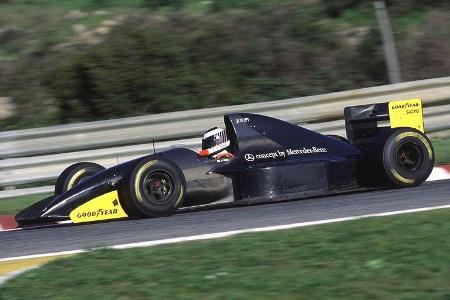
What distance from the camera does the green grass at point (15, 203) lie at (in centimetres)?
862

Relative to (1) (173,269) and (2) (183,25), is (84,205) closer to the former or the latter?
(1) (173,269)

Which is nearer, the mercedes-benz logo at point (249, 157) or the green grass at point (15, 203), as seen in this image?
the mercedes-benz logo at point (249, 157)

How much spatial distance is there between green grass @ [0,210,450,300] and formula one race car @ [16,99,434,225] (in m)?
1.39

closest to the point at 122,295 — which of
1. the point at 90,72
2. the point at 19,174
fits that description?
the point at 19,174

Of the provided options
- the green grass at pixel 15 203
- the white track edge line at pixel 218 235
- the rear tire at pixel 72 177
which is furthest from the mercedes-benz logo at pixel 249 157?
the green grass at pixel 15 203

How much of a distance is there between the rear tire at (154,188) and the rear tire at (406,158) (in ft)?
6.12

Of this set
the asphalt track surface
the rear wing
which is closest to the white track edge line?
the asphalt track surface

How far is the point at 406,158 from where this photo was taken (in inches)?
305

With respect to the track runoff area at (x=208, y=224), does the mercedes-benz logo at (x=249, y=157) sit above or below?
above

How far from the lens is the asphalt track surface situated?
6.35 metres

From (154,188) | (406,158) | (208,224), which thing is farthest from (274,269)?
(406,158)

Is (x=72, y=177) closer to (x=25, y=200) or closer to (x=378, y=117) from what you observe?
(x=25, y=200)

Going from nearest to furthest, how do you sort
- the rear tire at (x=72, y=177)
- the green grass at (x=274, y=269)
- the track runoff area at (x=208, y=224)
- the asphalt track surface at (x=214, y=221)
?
1. the green grass at (x=274, y=269)
2. the track runoff area at (x=208, y=224)
3. the asphalt track surface at (x=214, y=221)
4. the rear tire at (x=72, y=177)

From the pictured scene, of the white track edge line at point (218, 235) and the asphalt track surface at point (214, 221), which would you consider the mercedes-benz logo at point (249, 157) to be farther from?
the white track edge line at point (218, 235)
